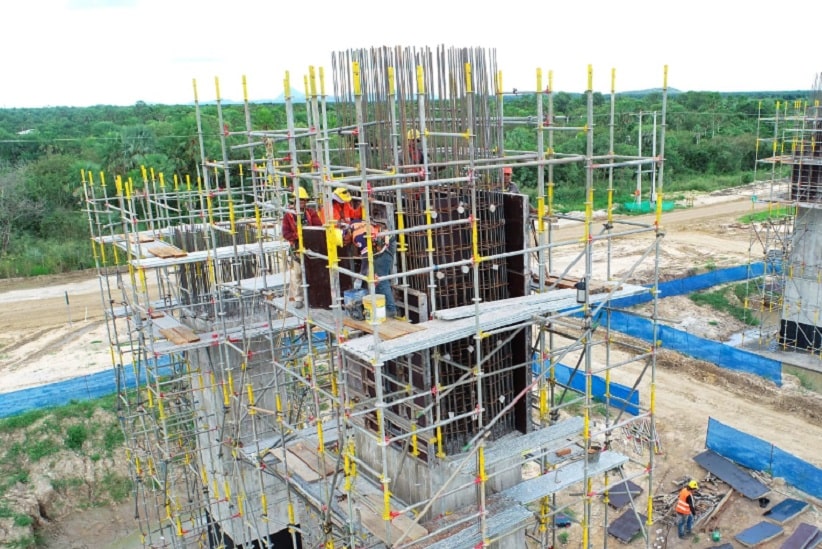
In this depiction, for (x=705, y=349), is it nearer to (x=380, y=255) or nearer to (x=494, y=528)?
(x=494, y=528)

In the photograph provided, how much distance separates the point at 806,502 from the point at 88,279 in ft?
98.5

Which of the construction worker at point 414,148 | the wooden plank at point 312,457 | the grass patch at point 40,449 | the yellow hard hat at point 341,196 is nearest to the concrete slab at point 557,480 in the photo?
the wooden plank at point 312,457

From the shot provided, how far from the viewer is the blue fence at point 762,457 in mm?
15180

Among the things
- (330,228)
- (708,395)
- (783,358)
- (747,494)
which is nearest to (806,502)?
(747,494)

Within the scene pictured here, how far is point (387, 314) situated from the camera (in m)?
8.99

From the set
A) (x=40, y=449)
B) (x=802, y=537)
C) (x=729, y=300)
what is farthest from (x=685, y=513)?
(x=729, y=300)

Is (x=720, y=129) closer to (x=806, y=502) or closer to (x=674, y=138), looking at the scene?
(x=674, y=138)

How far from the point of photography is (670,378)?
70.0 ft

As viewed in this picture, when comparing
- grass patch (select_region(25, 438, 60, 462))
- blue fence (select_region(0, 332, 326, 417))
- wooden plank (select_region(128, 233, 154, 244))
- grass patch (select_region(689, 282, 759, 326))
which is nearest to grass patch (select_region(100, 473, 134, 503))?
grass patch (select_region(25, 438, 60, 462))

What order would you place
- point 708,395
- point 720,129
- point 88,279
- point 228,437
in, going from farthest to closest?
point 720,129, point 88,279, point 708,395, point 228,437

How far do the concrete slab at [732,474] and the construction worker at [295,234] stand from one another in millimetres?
11309

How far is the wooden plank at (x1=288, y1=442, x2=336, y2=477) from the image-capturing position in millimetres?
9688

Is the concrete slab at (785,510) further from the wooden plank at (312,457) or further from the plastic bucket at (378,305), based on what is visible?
the plastic bucket at (378,305)

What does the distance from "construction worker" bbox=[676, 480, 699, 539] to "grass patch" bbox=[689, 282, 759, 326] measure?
13.9m
